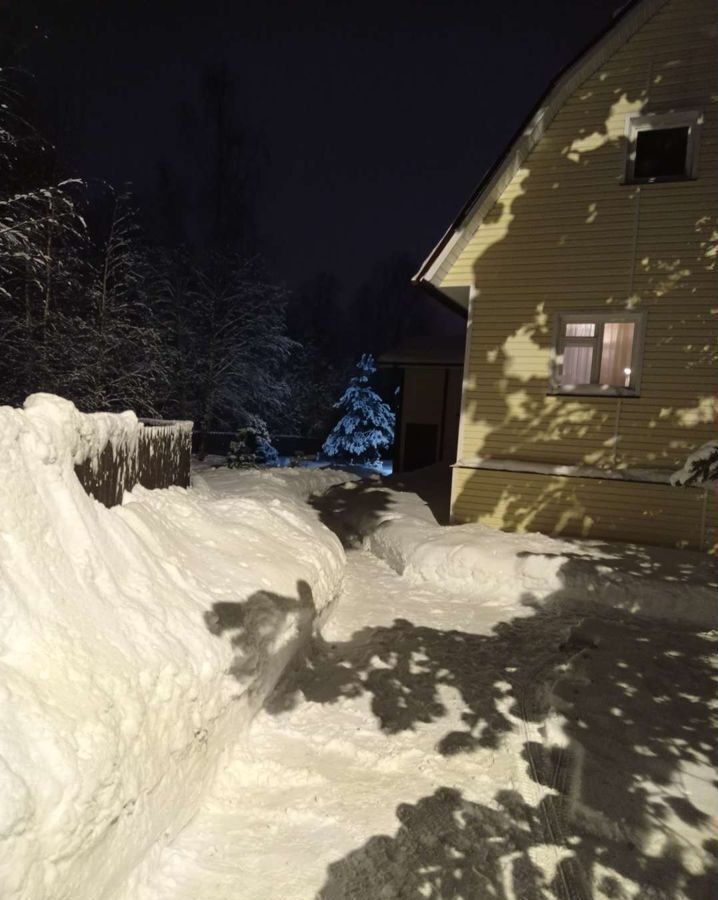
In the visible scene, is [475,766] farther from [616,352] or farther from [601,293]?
[616,352]

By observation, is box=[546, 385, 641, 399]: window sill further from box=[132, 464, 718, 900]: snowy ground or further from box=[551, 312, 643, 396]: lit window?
box=[132, 464, 718, 900]: snowy ground

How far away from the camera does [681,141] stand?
9430mm

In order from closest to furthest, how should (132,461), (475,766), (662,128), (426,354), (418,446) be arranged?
1. (475,766)
2. (132,461)
3. (662,128)
4. (426,354)
5. (418,446)

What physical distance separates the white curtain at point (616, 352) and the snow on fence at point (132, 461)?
8.00 m

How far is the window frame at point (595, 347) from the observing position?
9.57 m

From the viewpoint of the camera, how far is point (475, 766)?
4.08 meters

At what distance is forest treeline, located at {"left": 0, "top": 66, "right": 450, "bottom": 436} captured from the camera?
14289mm

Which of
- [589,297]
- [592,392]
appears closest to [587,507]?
[592,392]

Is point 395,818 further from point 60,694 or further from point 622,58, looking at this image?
point 622,58

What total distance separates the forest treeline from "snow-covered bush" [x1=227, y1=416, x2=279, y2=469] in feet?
2.80

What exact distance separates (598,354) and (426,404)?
1272 cm

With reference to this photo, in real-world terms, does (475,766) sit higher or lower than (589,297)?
lower

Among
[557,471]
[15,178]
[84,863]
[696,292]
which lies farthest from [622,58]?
[15,178]

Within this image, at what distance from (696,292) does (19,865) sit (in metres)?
10.9
